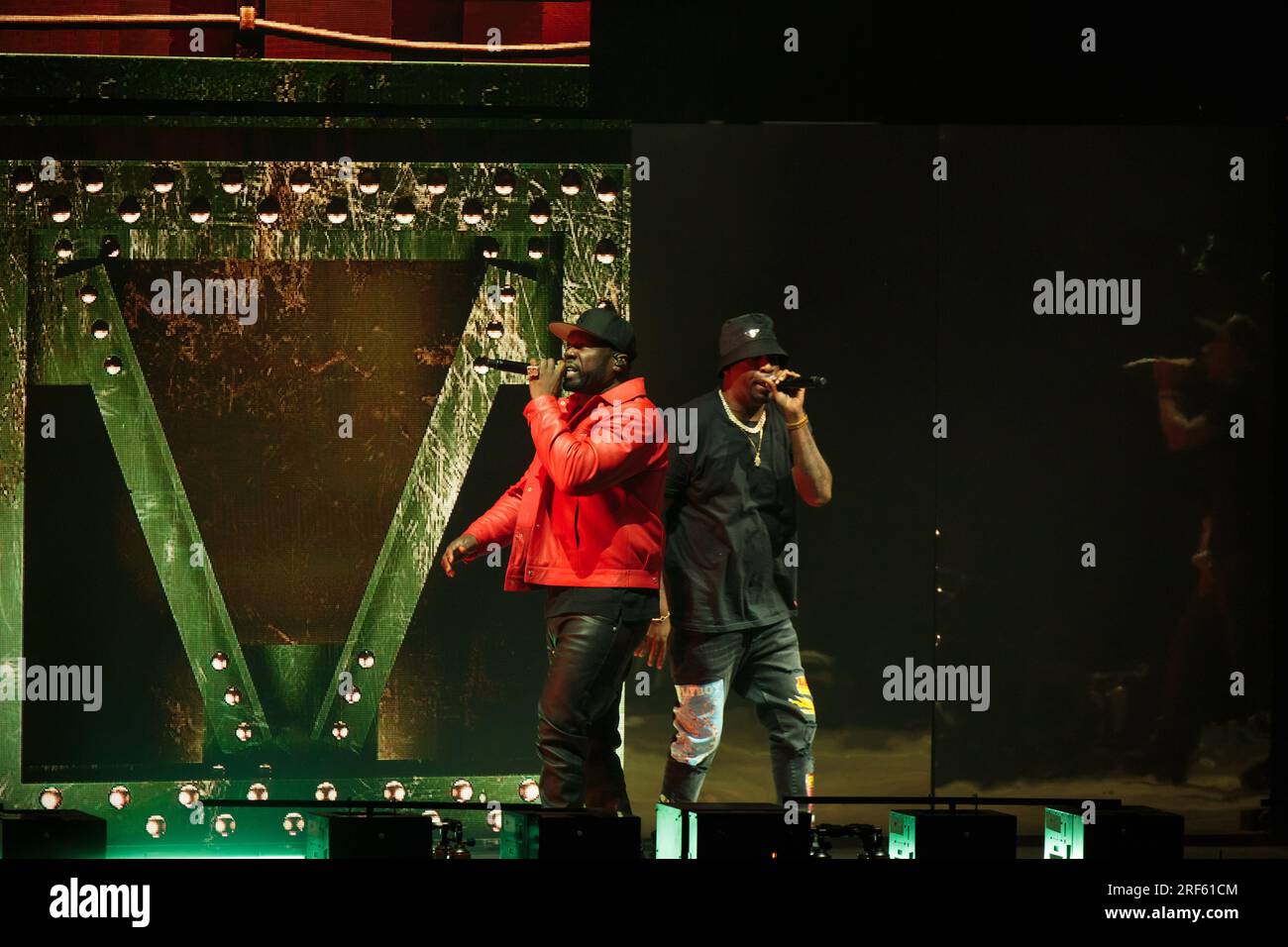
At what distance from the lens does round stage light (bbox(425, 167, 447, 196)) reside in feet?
21.8

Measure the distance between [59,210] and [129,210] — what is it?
8.9 inches

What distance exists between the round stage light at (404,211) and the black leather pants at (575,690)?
162 centimetres

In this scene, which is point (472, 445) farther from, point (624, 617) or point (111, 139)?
point (111, 139)

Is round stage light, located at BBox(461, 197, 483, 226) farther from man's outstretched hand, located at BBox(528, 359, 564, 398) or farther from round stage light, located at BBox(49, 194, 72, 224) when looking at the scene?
round stage light, located at BBox(49, 194, 72, 224)

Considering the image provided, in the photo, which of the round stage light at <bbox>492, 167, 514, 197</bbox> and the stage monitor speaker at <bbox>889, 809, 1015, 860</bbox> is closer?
the stage monitor speaker at <bbox>889, 809, 1015, 860</bbox>

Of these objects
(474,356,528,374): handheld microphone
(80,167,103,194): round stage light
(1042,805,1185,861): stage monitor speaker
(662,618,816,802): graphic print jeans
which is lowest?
(1042,805,1185,861): stage monitor speaker

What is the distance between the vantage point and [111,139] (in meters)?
6.55

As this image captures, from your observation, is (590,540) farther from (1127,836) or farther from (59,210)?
(59,210)

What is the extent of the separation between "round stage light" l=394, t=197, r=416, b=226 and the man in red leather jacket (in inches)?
35.5

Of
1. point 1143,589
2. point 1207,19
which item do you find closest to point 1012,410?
point 1143,589

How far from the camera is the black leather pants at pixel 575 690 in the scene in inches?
226

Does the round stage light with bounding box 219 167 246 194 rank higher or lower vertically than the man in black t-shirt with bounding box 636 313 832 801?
higher

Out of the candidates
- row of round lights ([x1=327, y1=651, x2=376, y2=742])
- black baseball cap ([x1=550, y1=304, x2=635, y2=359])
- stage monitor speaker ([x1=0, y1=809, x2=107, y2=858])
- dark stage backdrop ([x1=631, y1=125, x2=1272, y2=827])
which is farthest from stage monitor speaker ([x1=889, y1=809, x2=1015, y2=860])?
stage monitor speaker ([x1=0, y1=809, x2=107, y2=858])

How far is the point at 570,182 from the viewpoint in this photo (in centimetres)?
669
